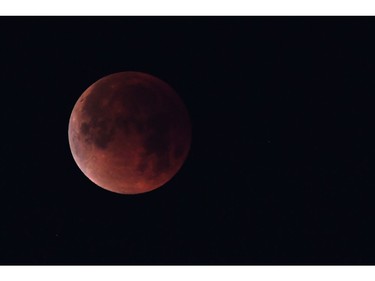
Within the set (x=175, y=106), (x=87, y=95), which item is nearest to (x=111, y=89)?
(x=87, y=95)

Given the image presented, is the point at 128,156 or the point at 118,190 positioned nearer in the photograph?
the point at 128,156

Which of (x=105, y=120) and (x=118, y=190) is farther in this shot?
(x=118, y=190)

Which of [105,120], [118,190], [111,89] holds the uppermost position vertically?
[111,89]

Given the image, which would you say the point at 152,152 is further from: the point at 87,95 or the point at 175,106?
the point at 87,95

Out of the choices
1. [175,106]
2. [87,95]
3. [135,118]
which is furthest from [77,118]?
[175,106]

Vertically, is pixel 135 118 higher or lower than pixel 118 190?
higher

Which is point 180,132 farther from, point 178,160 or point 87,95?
point 87,95
